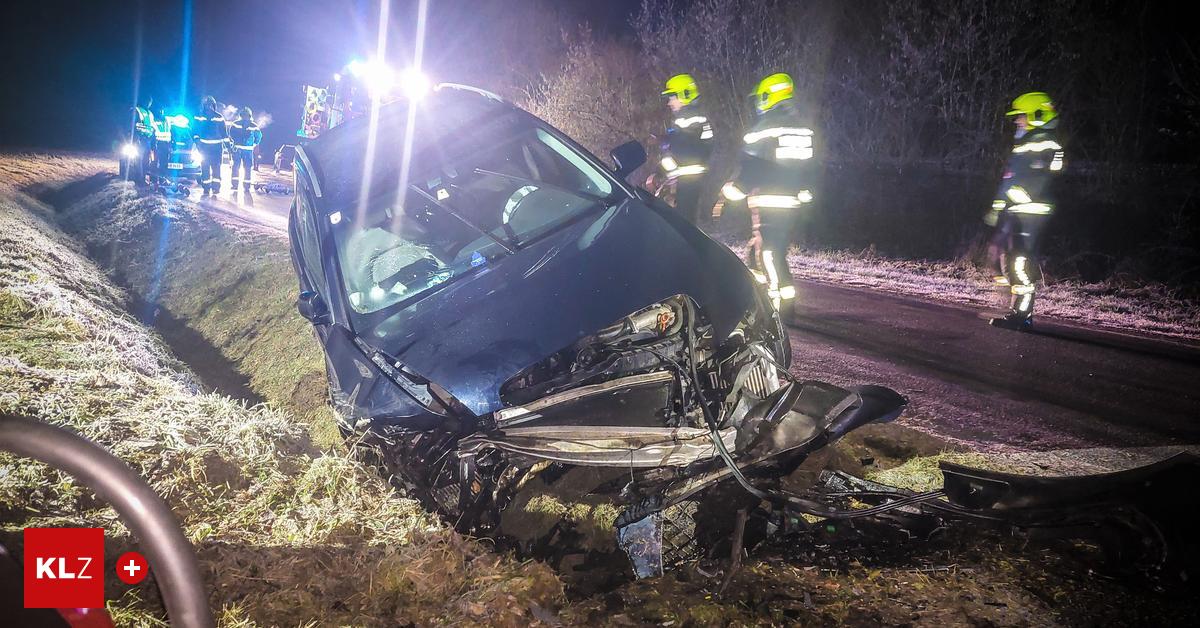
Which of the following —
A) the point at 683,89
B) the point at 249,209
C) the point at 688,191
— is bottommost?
the point at 688,191

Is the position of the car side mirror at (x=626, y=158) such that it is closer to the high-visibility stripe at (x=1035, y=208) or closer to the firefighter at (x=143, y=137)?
the high-visibility stripe at (x=1035, y=208)

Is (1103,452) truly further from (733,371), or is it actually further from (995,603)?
(733,371)

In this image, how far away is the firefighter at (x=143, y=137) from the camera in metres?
13.1

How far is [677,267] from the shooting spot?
3.12 metres

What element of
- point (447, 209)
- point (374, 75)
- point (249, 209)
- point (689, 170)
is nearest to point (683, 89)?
point (689, 170)

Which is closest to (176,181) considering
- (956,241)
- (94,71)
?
(956,241)

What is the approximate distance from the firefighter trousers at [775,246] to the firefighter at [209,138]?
11766 millimetres

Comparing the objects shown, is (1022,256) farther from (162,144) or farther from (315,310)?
(162,144)

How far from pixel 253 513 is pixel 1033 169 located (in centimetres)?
627

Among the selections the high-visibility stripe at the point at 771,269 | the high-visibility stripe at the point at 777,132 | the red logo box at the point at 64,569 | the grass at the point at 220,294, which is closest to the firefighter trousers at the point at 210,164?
the grass at the point at 220,294

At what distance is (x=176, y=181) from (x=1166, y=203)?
639 inches

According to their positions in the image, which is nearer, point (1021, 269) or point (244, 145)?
point (1021, 269)

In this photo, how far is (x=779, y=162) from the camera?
4.80 meters

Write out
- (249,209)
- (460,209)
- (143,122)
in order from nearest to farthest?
(460,209) < (249,209) < (143,122)
